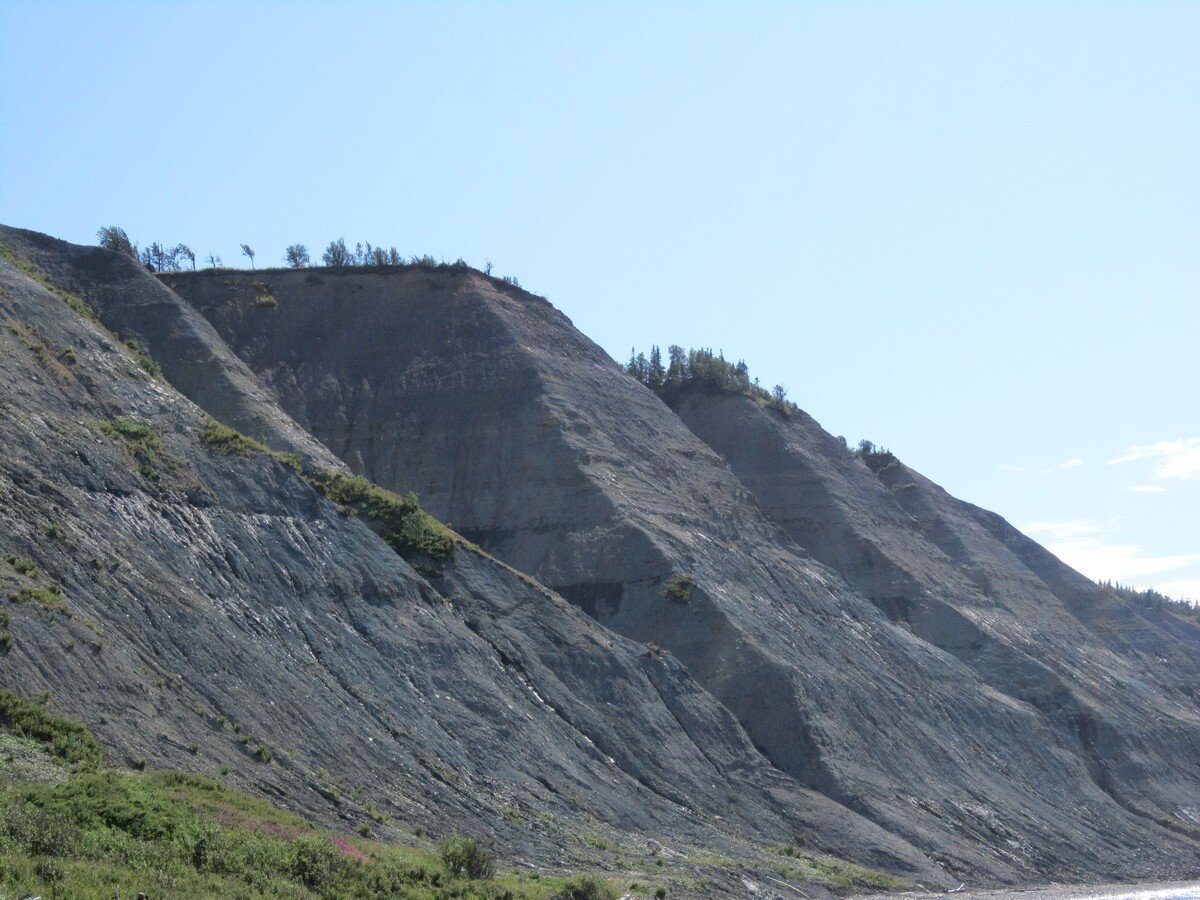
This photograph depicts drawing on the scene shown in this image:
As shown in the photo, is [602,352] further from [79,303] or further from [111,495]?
[111,495]

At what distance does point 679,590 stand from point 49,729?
84.7 ft

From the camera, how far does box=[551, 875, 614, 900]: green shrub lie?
23.4m

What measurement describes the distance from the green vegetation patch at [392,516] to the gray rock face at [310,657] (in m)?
0.78

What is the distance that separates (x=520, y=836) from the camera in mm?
28234

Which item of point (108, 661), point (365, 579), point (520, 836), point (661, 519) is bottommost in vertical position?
point (520, 836)

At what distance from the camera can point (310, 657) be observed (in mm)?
30094

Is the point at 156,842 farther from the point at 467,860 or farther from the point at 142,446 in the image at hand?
the point at 142,446

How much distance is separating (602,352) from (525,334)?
5.06 meters

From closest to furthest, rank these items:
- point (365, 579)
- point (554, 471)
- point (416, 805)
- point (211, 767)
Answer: point (211, 767) < point (416, 805) < point (365, 579) < point (554, 471)

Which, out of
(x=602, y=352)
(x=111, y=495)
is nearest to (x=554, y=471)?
(x=602, y=352)

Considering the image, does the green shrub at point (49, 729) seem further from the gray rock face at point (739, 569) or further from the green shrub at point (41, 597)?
the gray rock face at point (739, 569)

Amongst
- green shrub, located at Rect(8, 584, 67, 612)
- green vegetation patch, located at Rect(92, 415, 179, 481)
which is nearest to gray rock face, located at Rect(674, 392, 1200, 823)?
green vegetation patch, located at Rect(92, 415, 179, 481)

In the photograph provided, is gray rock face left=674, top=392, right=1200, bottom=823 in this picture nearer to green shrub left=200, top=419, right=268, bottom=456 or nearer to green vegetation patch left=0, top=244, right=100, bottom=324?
green vegetation patch left=0, top=244, right=100, bottom=324

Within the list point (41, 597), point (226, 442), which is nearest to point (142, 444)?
point (226, 442)
